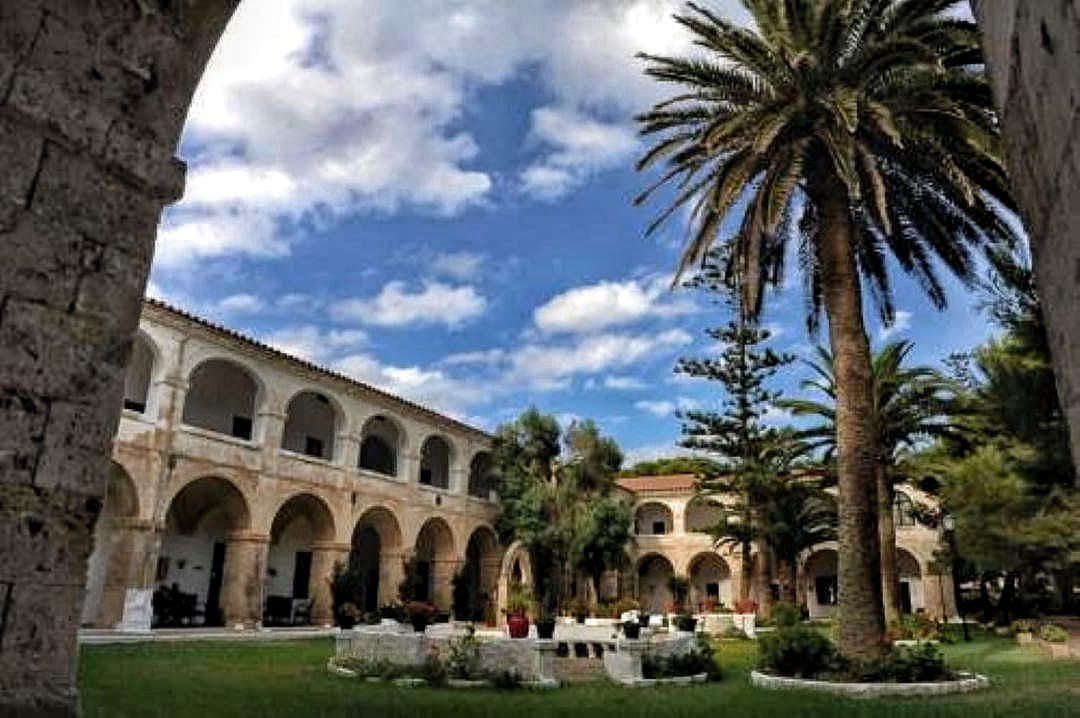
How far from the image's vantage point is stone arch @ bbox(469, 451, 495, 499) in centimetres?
3534

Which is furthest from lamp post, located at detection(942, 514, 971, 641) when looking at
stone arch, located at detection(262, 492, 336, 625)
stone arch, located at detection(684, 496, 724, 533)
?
stone arch, located at detection(262, 492, 336, 625)

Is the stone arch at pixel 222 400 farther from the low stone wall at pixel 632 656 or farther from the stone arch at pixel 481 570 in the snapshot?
the low stone wall at pixel 632 656

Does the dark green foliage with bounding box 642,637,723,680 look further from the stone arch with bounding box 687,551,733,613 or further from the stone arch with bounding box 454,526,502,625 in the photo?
the stone arch with bounding box 687,551,733,613

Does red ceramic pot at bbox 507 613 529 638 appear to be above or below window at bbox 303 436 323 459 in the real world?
below

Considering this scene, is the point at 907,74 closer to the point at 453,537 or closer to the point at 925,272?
the point at 925,272

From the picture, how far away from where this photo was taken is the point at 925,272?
1480cm

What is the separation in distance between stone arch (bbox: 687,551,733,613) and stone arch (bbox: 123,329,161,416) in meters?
29.9

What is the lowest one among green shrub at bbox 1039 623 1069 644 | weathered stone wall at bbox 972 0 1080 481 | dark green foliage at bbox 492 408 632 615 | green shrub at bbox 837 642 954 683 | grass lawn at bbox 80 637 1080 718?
grass lawn at bbox 80 637 1080 718

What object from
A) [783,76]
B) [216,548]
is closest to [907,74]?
[783,76]

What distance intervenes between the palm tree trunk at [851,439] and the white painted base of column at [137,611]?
1558cm

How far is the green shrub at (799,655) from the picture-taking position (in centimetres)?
1219

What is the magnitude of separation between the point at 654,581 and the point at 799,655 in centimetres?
3397

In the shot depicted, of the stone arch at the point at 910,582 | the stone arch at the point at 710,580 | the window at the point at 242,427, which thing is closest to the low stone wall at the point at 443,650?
the window at the point at 242,427

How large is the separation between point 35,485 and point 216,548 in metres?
24.0
